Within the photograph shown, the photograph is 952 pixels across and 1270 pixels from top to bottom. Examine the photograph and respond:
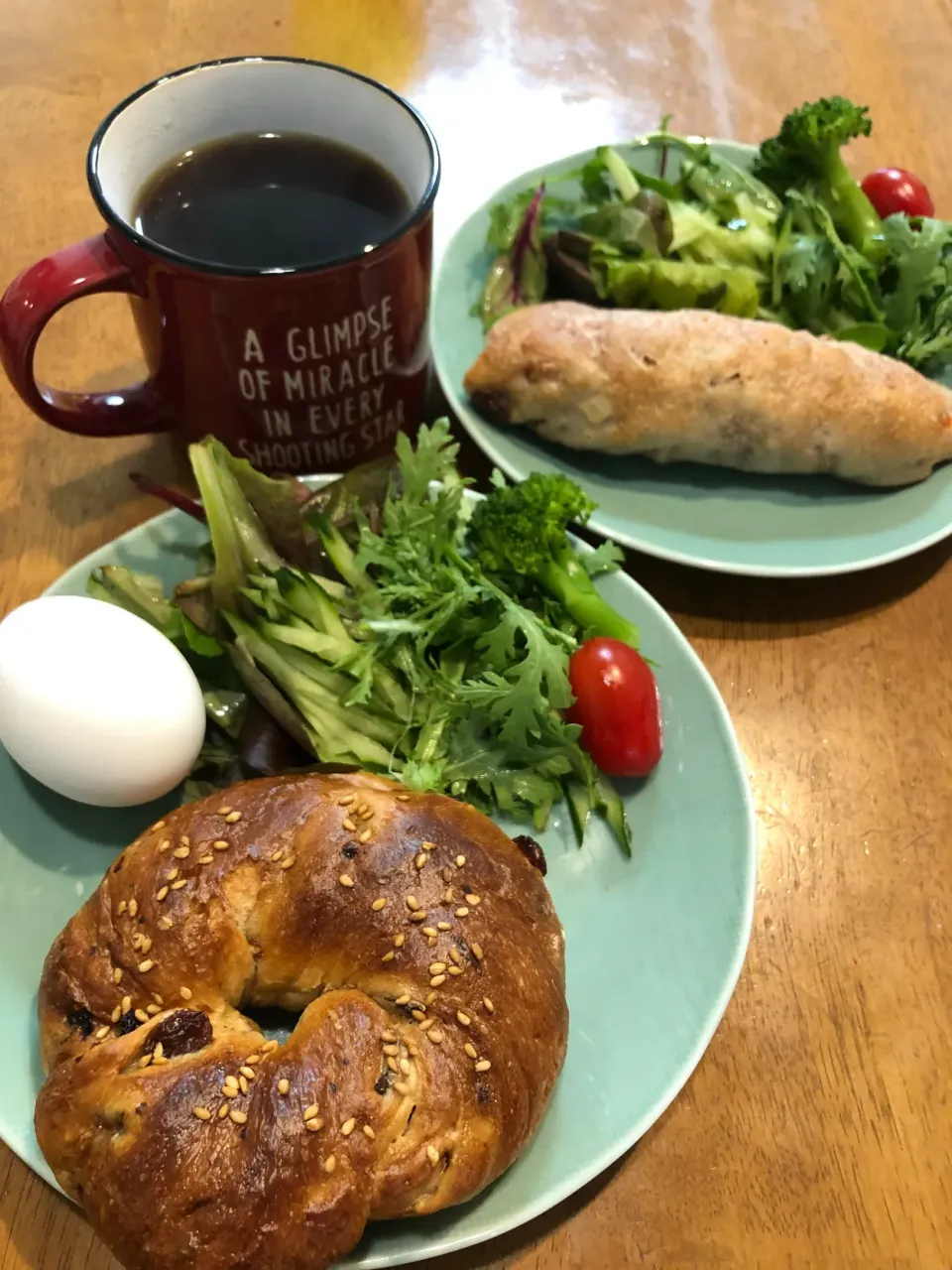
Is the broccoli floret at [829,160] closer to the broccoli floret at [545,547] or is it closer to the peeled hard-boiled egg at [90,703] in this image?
the broccoli floret at [545,547]

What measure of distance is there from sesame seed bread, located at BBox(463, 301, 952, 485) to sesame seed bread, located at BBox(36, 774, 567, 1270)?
2.26ft

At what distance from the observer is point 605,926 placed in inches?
43.5

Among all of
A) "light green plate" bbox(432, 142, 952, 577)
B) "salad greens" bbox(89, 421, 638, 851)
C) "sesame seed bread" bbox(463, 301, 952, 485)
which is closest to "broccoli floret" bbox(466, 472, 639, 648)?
"salad greens" bbox(89, 421, 638, 851)

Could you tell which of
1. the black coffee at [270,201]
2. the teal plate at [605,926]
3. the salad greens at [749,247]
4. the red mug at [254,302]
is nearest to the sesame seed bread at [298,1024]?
the teal plate at [605,926]

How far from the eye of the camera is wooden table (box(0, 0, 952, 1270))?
101 centimetres

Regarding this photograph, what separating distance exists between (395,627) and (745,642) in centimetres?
53

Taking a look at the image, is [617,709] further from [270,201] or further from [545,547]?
[270,201]

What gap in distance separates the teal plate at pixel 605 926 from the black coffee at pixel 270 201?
39 centimetres

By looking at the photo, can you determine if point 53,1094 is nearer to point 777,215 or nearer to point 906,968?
point 906,968

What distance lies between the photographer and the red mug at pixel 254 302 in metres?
1.12

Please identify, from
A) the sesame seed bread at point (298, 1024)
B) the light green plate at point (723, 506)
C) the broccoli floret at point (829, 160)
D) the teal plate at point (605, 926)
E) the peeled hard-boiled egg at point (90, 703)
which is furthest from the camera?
the broccoli floret at point (829, 160)

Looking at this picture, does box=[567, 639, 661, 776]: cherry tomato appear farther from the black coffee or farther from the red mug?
the black coffee

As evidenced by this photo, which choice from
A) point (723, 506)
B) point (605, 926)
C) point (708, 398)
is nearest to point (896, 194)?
point (708, 398)

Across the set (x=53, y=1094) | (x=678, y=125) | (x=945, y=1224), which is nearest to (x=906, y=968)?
(x=945, y=1224)
